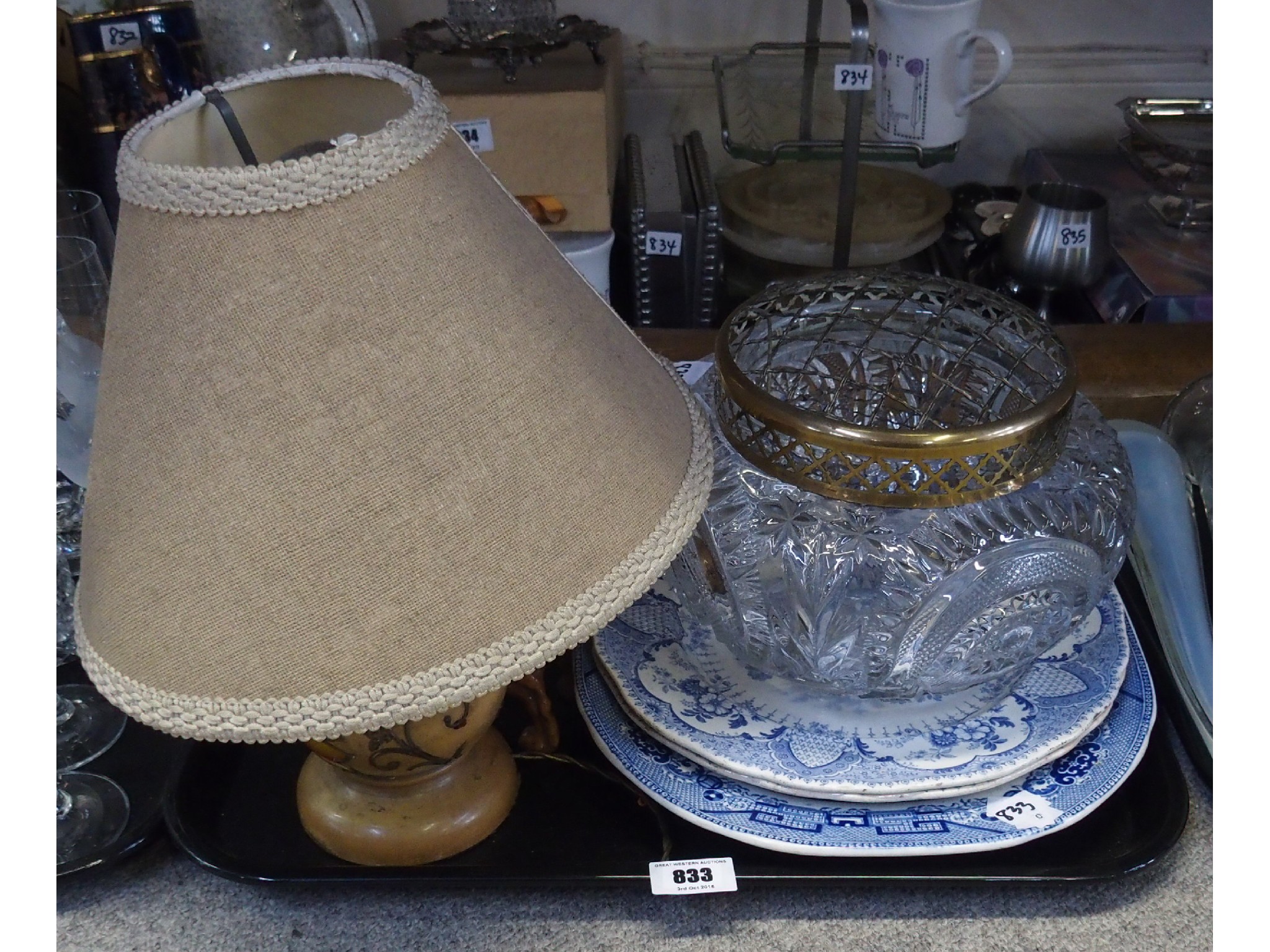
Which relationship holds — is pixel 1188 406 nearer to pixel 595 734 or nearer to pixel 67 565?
pixel 595 734

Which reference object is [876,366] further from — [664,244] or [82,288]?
[82,288]

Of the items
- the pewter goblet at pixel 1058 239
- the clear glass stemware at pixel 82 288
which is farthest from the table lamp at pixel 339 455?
the pewter goblet at pixel 1058 239

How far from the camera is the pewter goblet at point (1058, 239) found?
950mm

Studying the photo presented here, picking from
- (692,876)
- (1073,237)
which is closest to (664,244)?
(1073,237)

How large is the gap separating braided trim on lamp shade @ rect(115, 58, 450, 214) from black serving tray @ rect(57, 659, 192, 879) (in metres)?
0.38

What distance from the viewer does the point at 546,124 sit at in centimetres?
89

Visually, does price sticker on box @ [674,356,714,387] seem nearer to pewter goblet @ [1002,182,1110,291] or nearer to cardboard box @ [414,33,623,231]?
cardboard box @ [414,33,623,231]

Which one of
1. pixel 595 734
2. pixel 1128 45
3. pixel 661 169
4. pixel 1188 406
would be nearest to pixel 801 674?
pixel 595 734

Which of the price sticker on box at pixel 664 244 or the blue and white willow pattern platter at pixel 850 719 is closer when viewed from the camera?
the blue and white willow pattern platter at pixel 850 719

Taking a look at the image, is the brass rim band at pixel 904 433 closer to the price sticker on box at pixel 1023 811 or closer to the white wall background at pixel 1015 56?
the price sticker on box at pixel 1023 811

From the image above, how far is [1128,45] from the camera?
3.74 ft

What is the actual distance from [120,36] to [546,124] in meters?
0.35

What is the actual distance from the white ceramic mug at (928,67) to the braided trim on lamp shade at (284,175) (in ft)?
1.91

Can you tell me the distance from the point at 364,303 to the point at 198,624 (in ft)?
0.42
